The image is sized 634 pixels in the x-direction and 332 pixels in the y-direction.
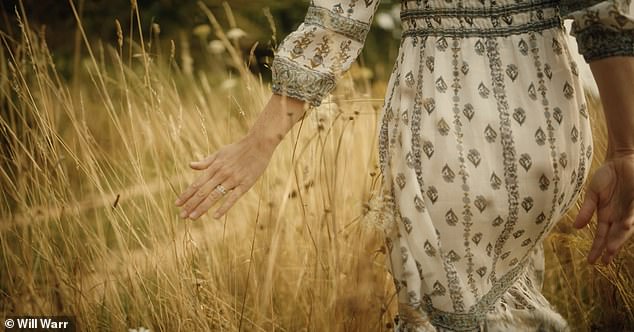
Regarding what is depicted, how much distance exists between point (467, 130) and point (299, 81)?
0.33m

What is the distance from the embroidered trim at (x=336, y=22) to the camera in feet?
3.60

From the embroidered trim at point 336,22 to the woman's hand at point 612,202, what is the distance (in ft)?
1.64

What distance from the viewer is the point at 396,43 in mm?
6336

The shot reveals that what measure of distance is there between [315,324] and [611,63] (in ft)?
3.68

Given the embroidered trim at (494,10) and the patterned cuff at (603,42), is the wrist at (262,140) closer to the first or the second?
the embroidered trim at (494,10)

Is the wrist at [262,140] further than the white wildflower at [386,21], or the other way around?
the white wildflower at [386,21]

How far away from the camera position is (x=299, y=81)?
1115 millimetres

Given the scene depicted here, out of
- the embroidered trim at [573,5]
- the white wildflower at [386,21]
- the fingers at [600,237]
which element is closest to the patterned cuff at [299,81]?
the embroidered trim at [573,5]

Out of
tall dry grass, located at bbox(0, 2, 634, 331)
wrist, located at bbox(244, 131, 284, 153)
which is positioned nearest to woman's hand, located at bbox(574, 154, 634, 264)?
tall dry grass, located at bbox(0, 2, 634, 331)

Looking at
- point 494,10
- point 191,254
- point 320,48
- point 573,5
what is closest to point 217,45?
point 191,254

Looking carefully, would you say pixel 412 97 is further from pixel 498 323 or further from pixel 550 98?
pixel 498 323

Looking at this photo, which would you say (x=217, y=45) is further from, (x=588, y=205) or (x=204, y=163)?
(x=588, y=205)

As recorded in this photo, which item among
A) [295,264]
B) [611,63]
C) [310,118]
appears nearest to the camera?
[611,63]

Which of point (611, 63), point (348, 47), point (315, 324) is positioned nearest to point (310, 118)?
point (315, 324)
